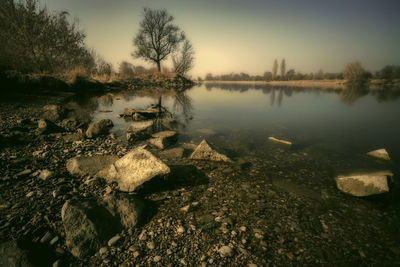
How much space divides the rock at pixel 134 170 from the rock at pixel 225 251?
4.61 feet

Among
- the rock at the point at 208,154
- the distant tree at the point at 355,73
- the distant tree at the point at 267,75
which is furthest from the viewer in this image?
the distant tree at the point at 267,75

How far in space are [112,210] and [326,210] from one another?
125 inches

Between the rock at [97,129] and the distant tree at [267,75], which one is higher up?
the distant tree at [267,75]

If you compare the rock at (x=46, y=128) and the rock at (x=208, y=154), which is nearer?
the rock at (x=208, y=154)

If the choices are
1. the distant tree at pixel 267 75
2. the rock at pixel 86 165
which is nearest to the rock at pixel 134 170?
the rock at pixel 86 165

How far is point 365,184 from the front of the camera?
2871 millimetres

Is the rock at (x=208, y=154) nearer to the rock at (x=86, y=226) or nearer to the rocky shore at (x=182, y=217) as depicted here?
the rocky shore at (x=182, y=217)

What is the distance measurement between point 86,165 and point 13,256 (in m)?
1.89

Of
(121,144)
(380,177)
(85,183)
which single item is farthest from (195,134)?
(380,177)

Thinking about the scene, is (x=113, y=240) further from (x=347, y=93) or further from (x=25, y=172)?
(x=347, y=93)

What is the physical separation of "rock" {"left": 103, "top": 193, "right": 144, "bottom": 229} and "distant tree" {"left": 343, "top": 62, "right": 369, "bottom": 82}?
250 ft

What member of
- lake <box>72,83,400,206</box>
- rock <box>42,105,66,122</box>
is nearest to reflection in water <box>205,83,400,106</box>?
lake <box>72,83,400,206</box>

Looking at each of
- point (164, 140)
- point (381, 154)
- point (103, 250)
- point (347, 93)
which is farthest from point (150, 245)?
point (347, 93)

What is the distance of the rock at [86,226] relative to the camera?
1.83 m
